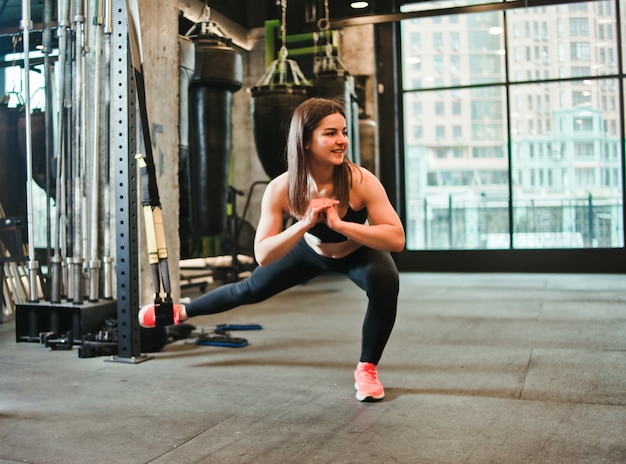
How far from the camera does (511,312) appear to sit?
477cm

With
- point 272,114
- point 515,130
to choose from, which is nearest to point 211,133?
point 272,114

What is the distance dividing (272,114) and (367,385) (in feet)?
13.7

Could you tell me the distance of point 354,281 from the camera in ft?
8.64

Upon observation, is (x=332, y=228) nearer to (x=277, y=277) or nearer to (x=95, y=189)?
(x=277, y=277)

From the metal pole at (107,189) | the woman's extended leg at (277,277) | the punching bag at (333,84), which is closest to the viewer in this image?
the woman's extended leg at (277,277)

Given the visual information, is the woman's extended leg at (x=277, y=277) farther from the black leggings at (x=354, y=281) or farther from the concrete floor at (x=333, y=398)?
the concrete floor at (x=333, y=398)

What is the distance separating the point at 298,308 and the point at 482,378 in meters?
2.58

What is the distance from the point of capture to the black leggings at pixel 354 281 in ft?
8.11

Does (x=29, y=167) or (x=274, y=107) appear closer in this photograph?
(x=29, y=167)

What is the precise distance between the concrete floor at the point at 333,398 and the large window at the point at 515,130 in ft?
12.6

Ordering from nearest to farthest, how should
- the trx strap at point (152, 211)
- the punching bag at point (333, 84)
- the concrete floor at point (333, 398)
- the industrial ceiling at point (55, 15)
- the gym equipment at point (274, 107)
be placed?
the concrete floor at point (333, 398) → the trx strap at point (152, 211) → the industrial ceiling at point (55, 15) → the gym equipment at point (274, 107) → the punching bag at point (333, 84)

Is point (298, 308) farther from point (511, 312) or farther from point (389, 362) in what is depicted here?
point (389, 362)

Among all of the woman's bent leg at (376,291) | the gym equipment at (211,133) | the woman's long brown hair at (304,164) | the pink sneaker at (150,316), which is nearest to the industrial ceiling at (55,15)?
the gym equipment at (211,133)

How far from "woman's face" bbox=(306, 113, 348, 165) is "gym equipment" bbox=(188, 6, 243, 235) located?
11.1 feet
